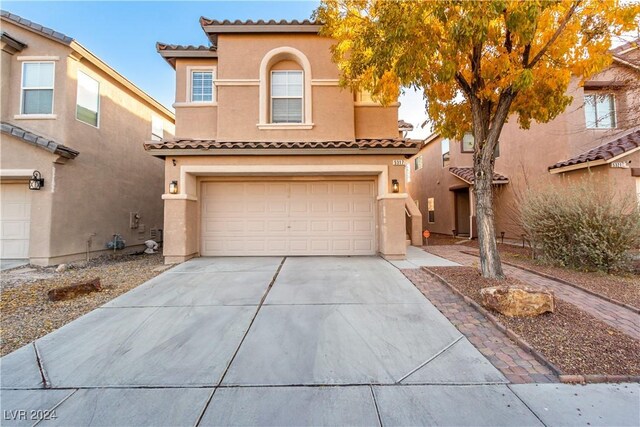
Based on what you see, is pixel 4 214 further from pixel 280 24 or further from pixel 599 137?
pixel 599 137

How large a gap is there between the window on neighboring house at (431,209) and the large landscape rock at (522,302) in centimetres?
1439

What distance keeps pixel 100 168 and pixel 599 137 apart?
18.0 meters

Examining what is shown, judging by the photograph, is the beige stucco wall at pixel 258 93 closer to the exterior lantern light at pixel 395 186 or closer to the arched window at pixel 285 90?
the arched window at pixel 285 90

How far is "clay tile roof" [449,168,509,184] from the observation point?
1277cm

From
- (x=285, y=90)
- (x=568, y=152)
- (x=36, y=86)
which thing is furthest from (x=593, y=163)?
(x=36, y=86)

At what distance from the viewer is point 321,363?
3.05 meters

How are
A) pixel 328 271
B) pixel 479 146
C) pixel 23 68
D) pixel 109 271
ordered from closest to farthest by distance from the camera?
pixel 479 146
pixel 328 271
pixel 109 271
pixel 23 68

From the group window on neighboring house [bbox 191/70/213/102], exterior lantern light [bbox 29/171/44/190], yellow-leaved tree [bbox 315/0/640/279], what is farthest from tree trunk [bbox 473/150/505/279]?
exterior lantern light [bbox 29/171/44/190]

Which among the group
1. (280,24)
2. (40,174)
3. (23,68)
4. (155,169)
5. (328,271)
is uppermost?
(280,24)

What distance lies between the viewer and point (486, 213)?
5.36 metres

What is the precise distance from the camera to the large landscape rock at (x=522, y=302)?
388cm

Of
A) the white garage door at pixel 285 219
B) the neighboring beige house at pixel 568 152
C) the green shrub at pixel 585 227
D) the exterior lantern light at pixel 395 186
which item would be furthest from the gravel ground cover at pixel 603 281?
the white garage door at pixel 285 219

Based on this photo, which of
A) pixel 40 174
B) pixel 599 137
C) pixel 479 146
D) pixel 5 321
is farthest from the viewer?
pixel 599 137

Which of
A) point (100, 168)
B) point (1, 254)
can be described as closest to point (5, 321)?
point (1, 254)
